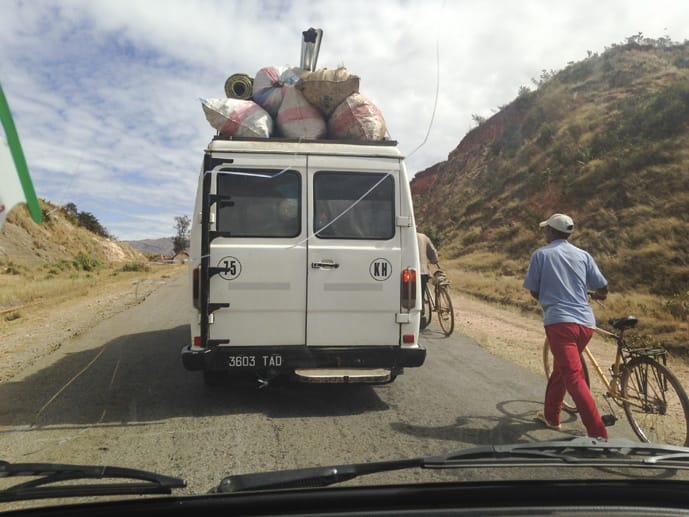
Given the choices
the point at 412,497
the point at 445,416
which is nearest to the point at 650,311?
the point at 445,416

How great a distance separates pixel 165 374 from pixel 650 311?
11606 mm

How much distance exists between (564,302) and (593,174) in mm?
24389

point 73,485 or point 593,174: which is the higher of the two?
point 593,174

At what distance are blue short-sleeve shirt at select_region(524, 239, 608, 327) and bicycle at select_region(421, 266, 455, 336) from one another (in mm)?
4997

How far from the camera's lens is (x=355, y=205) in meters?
5.57

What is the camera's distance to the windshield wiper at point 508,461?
2326 millimetres

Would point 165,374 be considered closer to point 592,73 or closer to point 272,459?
point 272,459

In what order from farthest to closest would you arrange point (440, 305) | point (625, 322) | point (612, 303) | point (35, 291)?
point (35, 291) → point (612, 303) → point (440, 305) → point (625, 322)

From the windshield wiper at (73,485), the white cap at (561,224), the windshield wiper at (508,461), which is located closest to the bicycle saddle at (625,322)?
the white cap at (561,224)

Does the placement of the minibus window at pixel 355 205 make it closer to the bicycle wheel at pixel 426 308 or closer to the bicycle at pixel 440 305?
the bicycle at pixel 440 305

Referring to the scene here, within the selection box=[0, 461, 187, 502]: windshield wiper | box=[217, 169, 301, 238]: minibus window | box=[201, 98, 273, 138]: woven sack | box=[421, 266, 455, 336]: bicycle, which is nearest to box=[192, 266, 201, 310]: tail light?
box=[217, 169, 301, 238]: minibus window

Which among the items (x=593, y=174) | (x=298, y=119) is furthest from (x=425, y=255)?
(x=593, y=174)

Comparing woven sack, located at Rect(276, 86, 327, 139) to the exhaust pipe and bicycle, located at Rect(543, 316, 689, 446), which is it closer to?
the exhaust pipe

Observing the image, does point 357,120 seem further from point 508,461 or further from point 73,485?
point 73,485
